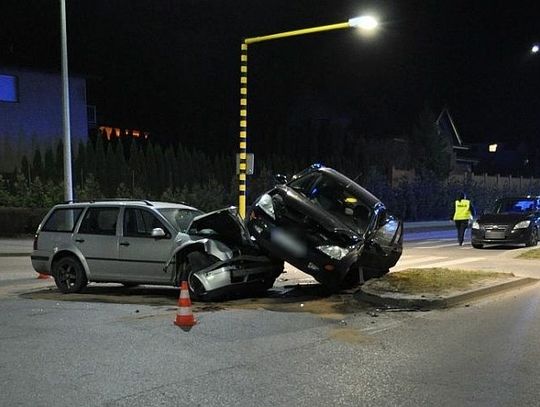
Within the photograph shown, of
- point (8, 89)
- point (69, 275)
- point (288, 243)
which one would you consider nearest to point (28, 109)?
point (8, 89)

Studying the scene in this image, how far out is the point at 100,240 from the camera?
10.8 meters

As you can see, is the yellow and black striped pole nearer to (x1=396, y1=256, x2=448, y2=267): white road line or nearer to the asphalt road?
(x1=396, y1=256, x2=448, y2=267): white road line

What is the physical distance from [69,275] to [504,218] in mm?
13008

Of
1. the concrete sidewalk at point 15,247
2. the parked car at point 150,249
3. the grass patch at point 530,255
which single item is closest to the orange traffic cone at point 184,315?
the parked car at point 150,249

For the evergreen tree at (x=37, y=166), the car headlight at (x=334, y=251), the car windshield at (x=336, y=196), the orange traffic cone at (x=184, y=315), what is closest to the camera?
the orange traffic cone at (x=184, y=315)

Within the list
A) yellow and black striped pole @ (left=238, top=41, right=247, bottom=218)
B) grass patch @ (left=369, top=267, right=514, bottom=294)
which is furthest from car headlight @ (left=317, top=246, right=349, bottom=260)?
yellow and black striped pole @ (left=238, top=41, right=247, bottom=218)

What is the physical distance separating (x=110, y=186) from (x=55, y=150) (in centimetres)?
472

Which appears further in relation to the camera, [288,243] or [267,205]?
[267,205]

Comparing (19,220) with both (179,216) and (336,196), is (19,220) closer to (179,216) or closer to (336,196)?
(179,216)

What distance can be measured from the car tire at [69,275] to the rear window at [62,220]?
21.3 inches

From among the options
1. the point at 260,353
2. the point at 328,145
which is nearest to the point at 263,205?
the point at 260,353

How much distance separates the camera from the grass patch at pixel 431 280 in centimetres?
1007

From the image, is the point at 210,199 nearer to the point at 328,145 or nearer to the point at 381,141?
the point at 328,145

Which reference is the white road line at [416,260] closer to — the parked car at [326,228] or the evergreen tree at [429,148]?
the parked car at [326,228]
